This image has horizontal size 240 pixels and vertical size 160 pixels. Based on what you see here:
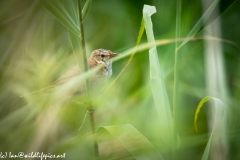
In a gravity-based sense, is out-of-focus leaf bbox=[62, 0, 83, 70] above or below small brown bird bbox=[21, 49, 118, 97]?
above

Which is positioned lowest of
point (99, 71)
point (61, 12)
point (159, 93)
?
point (159, 93)

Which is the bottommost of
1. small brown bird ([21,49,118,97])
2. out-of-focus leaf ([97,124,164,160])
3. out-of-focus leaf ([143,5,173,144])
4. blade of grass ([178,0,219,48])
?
out-of-focus leaf ([97,124,164,160])

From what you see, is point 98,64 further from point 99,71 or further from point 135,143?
point 135,143

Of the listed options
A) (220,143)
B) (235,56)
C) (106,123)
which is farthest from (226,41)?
(106,123)

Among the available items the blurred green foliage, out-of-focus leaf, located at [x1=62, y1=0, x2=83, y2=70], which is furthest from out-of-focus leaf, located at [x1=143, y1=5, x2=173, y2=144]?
Result: out-of-focus leaf, located at [x1=62, y1=0, x2=83, y2=70]

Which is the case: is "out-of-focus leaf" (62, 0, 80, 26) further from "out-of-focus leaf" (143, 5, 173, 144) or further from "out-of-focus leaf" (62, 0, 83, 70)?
"out-of-focus leaf" (143, 5, 173, 144)

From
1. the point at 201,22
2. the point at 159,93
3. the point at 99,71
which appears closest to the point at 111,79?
the point at 99,71

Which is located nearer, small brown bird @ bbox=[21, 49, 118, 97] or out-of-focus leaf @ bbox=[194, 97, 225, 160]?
out-of-focus leaf @ bbox=[194, 97, 225, 160]
